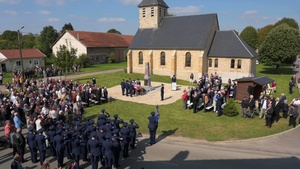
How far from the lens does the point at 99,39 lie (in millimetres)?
59344

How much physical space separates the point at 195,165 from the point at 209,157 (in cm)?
114

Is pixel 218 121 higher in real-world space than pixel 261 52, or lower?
lower

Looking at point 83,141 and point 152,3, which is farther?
point 152,3

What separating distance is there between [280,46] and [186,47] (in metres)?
16.4

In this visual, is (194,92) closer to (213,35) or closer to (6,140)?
(6,140)

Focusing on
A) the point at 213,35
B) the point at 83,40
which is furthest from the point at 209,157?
the point at 83,40

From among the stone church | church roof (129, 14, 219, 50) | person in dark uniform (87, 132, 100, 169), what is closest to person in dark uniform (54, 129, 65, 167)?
person in dark uniform (87, 132, 100, 169)

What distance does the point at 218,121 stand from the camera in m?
16.4

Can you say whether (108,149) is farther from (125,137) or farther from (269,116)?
(269,116)

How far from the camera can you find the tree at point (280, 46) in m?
38.2

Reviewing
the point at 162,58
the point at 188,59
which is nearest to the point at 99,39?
the point at 162,58

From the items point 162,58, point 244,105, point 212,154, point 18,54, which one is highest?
point 18,54

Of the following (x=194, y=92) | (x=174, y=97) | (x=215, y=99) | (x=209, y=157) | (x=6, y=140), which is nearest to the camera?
(x=209, y=157)

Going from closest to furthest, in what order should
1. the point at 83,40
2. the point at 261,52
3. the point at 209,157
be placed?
the point at 209,157 < the point at 261,52 < the point at 83,40
